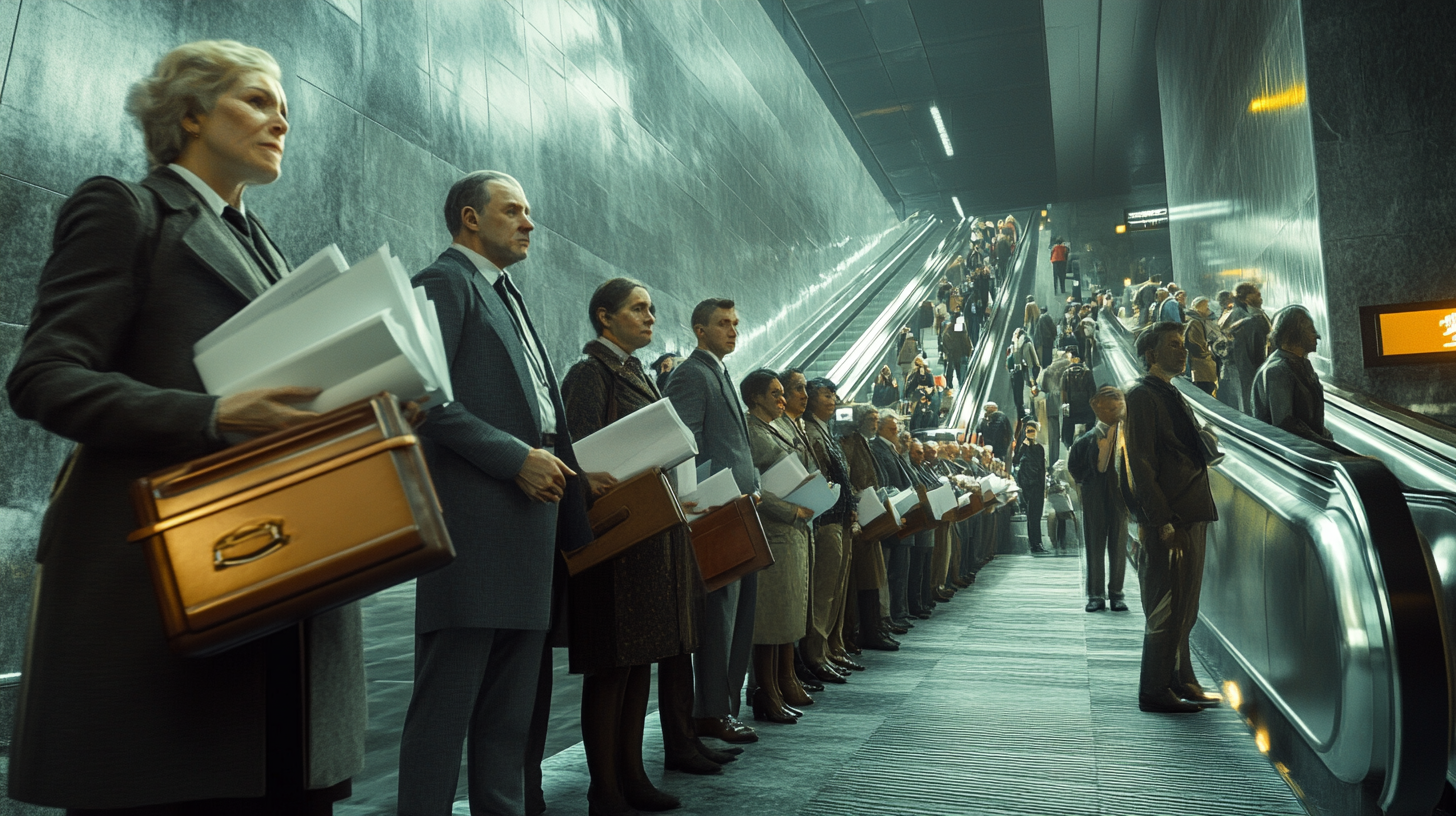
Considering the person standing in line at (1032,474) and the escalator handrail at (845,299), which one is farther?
the escalator handrail at (845,299)

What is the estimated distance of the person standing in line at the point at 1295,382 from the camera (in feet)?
16.7

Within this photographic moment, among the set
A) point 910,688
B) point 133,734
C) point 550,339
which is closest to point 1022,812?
point 910,688

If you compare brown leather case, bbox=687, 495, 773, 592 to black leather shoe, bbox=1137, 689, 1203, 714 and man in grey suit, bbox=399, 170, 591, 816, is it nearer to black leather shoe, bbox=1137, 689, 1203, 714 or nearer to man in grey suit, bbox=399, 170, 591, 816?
man in grey suit, bbox=399, 170, 591, 816

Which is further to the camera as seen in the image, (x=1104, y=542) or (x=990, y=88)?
(x=990, y=88)

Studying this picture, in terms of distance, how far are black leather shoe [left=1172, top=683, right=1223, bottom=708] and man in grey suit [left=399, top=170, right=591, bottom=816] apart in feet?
11.1

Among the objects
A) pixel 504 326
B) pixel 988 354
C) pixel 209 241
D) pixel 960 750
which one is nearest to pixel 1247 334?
pixel 960 750

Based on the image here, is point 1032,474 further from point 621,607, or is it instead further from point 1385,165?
point 621,607

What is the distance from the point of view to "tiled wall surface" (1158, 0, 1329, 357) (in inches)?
351

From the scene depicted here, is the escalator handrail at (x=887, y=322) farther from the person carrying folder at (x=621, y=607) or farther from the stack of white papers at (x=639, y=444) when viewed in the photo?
the stack of white papers at (x=639, y=444)

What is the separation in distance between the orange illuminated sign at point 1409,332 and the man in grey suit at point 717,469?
674cm

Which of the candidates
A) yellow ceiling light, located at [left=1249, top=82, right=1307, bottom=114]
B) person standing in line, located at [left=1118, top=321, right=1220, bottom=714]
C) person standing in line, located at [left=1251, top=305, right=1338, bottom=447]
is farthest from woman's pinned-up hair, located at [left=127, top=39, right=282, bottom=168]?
yellow ceiling light, located at [left=1249, top=82, right=1307, bottom=114]

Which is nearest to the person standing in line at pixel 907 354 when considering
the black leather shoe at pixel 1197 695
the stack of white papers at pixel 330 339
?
the black leather shoe at pixel 1197 695

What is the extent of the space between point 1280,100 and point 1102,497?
4895 millimetres

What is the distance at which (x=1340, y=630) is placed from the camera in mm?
2650
